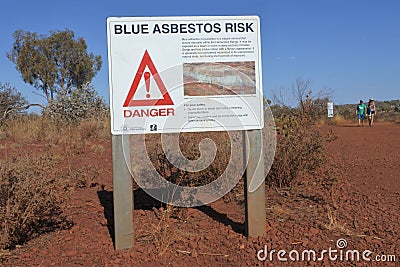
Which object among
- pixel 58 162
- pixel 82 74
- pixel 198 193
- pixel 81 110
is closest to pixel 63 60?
pixel 82 74

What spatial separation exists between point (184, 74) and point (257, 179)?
125cm

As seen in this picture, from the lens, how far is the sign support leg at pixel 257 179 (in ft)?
14.8

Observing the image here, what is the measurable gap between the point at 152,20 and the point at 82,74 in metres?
31.9

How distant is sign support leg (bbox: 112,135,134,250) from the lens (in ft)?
13.7

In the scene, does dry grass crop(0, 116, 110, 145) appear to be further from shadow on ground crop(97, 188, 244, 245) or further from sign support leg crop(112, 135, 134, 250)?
sign support leg crop(112, 135, 134, 250)

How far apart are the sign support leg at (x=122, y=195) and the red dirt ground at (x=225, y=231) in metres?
0.14

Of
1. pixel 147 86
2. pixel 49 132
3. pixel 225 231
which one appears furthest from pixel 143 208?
pixel 49 132

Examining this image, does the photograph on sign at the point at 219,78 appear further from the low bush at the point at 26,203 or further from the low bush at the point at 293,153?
the low bush at the point at 293,153

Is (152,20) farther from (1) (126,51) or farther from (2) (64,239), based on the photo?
(2) (64,239)

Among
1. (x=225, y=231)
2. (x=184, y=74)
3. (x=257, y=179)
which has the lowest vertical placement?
(x=225, y=231)

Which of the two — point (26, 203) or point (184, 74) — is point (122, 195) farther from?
point (184, 74)

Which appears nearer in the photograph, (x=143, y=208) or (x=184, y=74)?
(x=184, y=74)

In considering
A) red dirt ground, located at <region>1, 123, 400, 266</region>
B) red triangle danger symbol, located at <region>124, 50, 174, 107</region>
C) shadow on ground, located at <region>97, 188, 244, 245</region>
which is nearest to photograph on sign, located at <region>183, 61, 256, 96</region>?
red triangle danger symbol, located at <region>124, 50, 174, 107</region>

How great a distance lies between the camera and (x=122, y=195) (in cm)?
426
